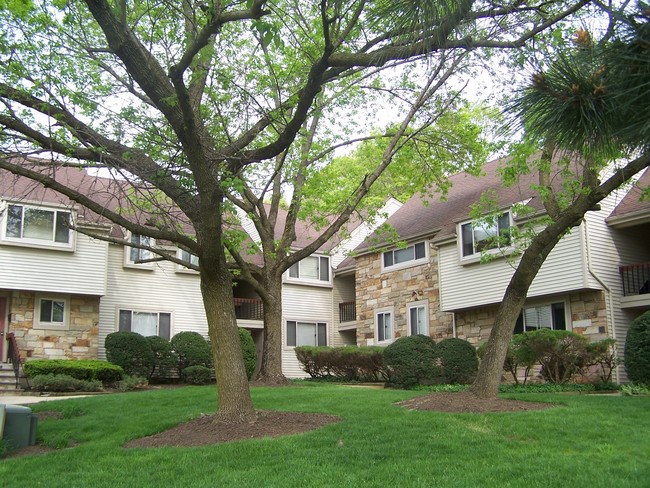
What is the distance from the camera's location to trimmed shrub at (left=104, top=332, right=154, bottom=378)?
798 inches

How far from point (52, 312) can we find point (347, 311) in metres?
11.2

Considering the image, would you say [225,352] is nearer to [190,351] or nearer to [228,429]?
[228,429]

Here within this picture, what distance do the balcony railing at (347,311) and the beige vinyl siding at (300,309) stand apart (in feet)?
1.52

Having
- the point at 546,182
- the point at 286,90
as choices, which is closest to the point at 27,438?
the point at 286,90

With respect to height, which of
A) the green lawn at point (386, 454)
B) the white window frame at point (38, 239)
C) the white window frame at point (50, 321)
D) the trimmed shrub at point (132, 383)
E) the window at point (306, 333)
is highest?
the white window frame at point (38, 239)

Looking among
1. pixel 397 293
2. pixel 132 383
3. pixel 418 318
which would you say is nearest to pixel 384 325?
pixel 397 293

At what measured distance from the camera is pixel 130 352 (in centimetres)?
2034

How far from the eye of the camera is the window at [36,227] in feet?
66.3

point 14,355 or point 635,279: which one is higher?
point 635,279

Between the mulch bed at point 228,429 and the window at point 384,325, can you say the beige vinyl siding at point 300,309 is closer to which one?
the window at point 384,325

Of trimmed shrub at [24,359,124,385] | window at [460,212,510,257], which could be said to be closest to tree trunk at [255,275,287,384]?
trimmed shrub at [24,359,124,385]

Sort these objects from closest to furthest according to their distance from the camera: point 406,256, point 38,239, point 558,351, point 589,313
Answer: point 558,351 < point 589,313 < point 38,239 < point 406,256

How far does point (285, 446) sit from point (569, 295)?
11919mm

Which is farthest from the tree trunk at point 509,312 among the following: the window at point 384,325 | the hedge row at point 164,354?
the window at point 384,325
